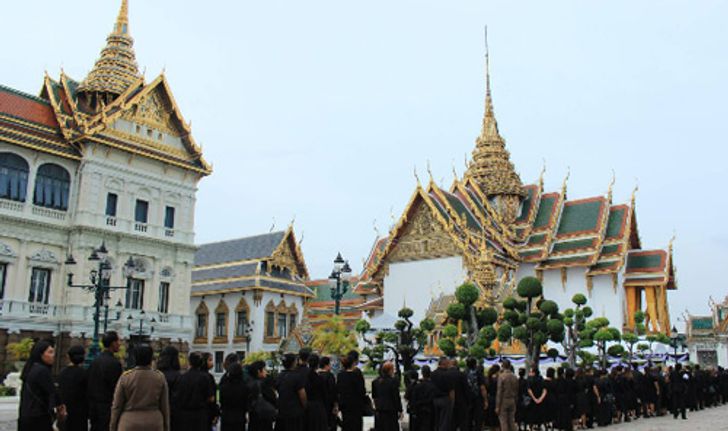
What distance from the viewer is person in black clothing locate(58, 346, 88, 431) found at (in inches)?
266

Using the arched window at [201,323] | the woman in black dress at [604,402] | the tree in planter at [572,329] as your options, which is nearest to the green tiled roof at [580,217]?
the tree in planter at [572,329]

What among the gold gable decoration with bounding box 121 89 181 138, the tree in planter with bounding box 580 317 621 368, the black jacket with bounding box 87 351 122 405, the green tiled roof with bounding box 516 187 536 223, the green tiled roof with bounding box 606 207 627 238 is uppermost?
the gold gable decoration with bounding box 121 89 181 138

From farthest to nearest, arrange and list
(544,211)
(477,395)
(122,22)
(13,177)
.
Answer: (544,211), (122,22), (13,177), (477,395)

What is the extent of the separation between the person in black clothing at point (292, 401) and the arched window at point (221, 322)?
3099 cm

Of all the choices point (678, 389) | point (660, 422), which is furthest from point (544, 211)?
point (660, 422)

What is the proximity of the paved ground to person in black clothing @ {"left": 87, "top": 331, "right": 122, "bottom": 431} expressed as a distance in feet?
22.5

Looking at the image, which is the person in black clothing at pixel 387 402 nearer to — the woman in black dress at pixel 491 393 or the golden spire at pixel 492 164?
the woman in black dress at pixel 491 393

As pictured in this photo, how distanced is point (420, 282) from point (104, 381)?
2958 cm

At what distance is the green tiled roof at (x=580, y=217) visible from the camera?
37.5 m

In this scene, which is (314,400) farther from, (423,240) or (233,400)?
(423,240)

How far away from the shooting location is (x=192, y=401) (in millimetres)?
6875

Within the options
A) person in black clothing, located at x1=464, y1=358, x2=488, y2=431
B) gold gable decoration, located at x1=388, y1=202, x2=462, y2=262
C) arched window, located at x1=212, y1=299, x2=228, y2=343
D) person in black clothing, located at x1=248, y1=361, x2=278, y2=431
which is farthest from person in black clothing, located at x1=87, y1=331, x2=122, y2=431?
arched window, located at x1=212, y1=299, x2=228, y2=343

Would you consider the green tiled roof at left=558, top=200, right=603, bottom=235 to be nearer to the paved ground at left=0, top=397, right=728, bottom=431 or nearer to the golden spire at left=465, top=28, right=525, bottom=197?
the golden spire at left=465, top=28, right=525, bottom=197

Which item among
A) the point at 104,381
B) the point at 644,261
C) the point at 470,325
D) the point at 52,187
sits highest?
the point at 52,187
